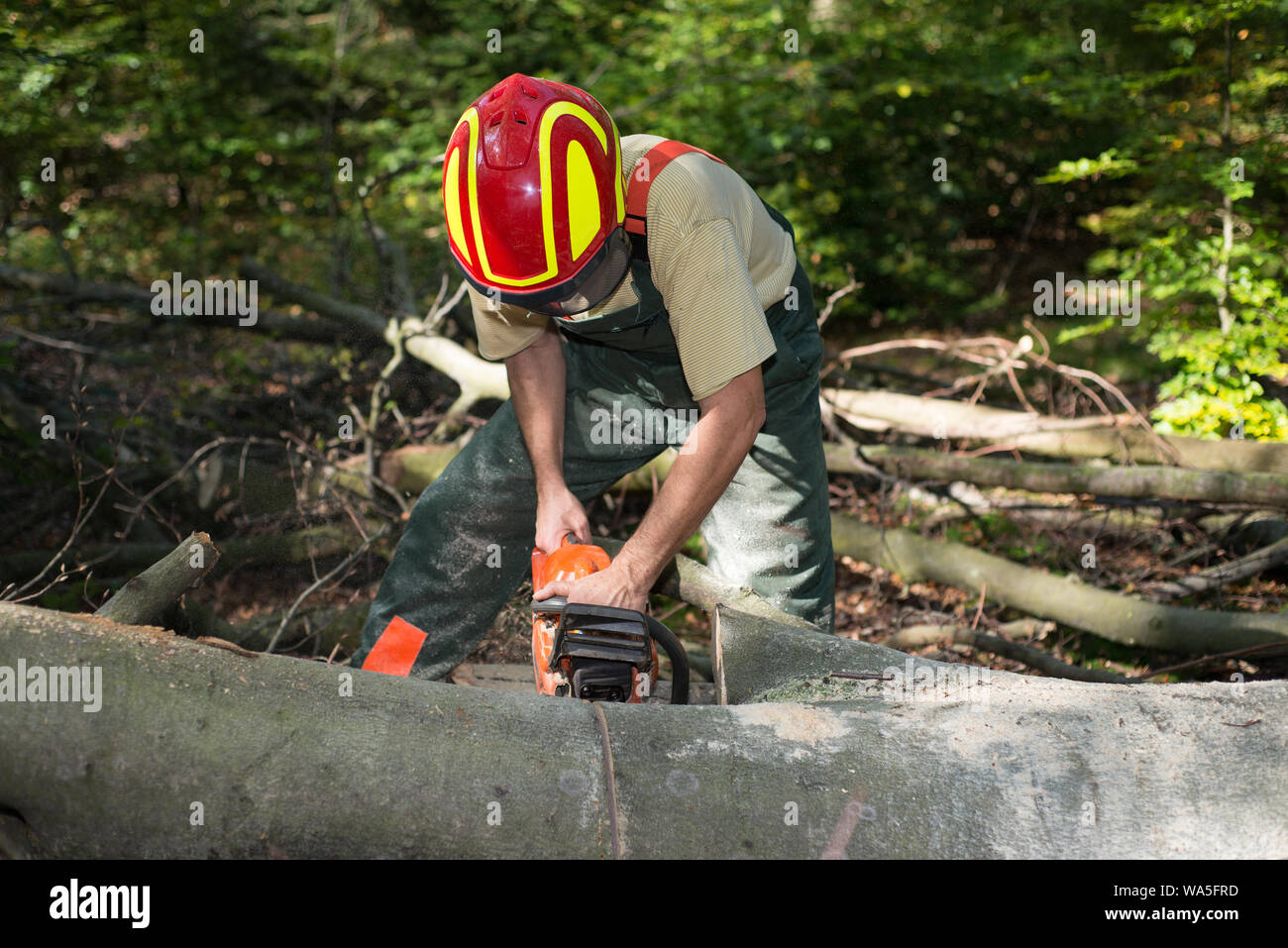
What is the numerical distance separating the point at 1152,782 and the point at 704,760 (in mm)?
699

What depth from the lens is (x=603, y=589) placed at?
87.0 inches

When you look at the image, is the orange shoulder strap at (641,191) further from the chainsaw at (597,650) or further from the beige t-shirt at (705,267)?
the chainsaw at (597,650)

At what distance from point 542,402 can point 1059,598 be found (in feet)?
6.76

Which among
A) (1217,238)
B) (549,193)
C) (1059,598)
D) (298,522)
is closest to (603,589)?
(549,193)

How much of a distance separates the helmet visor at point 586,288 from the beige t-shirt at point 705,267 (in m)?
0.08

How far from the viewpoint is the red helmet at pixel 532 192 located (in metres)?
2.12

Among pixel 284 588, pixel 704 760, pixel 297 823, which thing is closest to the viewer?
pixel 297 823

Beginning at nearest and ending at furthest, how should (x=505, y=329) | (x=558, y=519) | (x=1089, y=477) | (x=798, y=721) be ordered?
1. (x=798, y=721)
2. (x=558, y=519)
3. (x=505, y=329)
4. (x=1089, y=477)

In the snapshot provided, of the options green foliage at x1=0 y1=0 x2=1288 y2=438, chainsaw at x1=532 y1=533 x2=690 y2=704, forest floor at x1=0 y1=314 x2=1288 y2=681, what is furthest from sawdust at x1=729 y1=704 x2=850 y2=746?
green foliage at x1=0 y1=0 x2=1288 y2=438

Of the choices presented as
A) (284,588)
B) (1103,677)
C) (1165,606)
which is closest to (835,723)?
(1103,677)

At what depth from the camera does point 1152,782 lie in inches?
58.5

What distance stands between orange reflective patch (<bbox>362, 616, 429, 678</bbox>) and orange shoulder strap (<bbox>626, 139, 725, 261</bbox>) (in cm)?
137

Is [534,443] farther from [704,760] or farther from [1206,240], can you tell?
[1206,240]

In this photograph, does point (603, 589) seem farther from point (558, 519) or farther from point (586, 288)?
point (586, 288)
